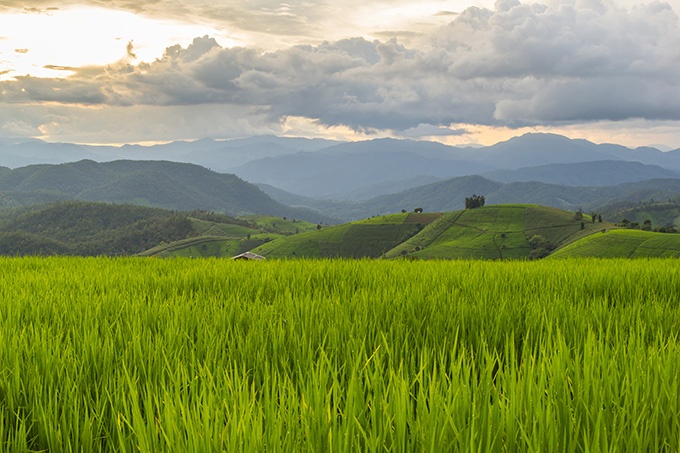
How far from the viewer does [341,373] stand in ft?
11.3

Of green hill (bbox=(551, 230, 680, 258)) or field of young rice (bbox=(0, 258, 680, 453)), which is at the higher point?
field of young rice (bbox=(0, 258, 680, 453))

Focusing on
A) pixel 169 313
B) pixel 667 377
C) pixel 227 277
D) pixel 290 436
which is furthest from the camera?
pixel 227 277

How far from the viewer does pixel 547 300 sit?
613 cm

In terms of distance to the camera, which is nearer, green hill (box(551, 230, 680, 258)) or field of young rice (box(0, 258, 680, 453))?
field of young rice (box(0, 258, 680, 453))

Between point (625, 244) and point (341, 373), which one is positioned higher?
point (341, 373)

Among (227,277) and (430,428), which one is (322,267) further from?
(430,428)

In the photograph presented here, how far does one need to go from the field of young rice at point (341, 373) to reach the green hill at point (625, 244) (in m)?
176

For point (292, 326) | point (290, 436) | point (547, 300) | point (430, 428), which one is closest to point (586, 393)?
point (430, 428)

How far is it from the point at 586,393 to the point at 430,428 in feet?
3.28

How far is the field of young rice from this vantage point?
208cm

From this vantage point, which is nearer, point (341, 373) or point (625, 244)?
point (341, 373)

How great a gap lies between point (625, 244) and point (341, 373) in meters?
205

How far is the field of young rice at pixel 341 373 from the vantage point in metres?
2.08

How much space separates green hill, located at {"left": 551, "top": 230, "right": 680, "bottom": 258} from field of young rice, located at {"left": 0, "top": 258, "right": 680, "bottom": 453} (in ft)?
577
